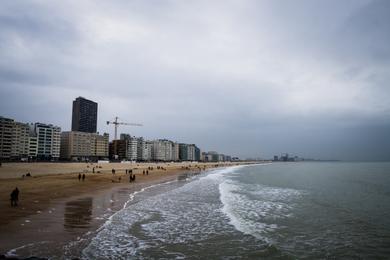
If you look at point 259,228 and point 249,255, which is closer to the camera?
point 249,255

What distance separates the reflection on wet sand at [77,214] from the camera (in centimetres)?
1659

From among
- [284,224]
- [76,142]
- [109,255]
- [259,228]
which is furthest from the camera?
[76,142]

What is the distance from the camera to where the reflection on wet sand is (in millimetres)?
16594

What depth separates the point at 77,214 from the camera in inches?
768

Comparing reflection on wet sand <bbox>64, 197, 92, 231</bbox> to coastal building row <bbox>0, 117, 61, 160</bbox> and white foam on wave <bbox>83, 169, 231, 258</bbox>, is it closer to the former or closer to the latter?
white foam on wave <bbox>83, 169, 231, 258</bbox>

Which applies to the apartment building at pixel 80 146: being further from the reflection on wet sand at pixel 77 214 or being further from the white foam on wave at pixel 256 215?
the white foam on wave at pixel 256 215

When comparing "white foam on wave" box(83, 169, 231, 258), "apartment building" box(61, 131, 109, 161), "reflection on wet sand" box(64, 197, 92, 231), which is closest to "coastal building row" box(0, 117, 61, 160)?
"apartment building" box(61, 131, 109, 161)

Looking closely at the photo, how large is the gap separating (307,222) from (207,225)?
592 centimetres

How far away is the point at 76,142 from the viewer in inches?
6939

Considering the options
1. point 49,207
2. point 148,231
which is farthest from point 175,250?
point 49,207

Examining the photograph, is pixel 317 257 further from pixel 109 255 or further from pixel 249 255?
pixel 109 255

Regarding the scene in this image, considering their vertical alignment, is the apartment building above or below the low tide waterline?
above

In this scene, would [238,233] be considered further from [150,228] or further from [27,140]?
[27,140]

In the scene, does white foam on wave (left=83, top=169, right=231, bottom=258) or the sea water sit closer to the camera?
the sea water
